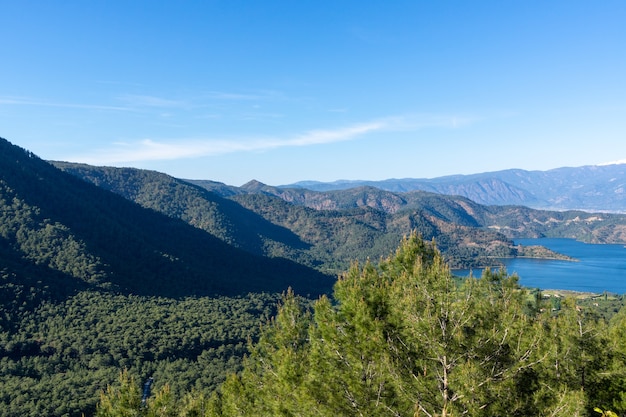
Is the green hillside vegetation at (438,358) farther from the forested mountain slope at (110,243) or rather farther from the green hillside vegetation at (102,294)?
the forested mountain slope at (110,243)

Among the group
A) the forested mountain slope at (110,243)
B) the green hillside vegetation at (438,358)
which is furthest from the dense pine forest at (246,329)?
the forested mountain slope at (110,243)

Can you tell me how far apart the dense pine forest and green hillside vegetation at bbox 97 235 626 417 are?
62 millimetres

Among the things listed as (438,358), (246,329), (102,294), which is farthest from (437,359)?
(102,294)

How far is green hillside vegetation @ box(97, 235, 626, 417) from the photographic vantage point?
12477 millimetres

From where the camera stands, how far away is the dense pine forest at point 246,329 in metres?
13.1

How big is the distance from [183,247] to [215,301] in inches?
2080

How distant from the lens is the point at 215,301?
4653 inches

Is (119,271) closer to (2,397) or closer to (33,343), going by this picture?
(33,343)

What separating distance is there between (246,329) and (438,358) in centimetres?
9048

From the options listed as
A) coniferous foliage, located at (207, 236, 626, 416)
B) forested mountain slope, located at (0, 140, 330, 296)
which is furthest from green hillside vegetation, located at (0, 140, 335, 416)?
coniferous foliage, located at (207, 236, 626, 416)

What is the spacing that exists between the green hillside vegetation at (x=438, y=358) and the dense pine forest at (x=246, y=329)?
0.20 ft

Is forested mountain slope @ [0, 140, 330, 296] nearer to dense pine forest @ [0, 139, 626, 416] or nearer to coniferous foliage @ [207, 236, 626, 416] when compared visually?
dense pine forest @ [0, 139, 626, 416]

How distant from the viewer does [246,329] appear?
97688 mm

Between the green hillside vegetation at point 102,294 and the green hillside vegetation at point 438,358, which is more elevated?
the green hillside vegetation at point 438,358
